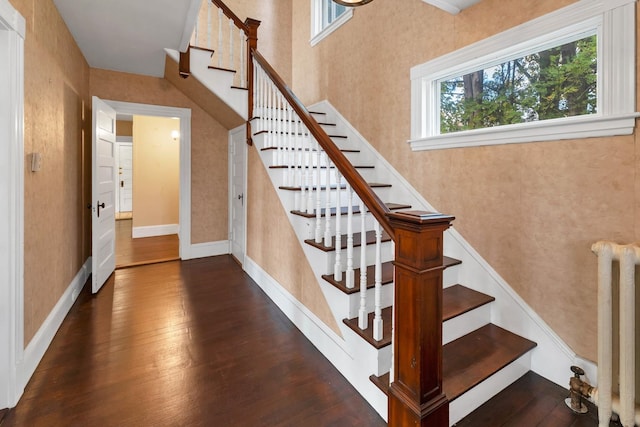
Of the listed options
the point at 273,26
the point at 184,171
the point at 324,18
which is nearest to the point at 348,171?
the point at 184,171

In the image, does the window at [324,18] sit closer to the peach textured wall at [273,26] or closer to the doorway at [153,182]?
the peach textured wall at [273,26]

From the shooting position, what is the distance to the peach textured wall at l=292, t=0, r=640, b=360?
165 cm

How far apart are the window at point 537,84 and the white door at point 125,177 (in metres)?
8.23

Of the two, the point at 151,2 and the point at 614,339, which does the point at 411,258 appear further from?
the point at 151,2

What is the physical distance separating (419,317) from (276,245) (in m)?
1.85

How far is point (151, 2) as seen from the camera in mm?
2346

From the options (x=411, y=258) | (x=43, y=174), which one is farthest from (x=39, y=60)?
(x=411, y=258)

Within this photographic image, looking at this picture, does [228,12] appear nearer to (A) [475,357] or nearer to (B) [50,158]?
(B) [50,158]

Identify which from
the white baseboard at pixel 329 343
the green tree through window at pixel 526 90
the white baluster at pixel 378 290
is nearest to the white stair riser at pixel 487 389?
the white baseboard at pixel 329 343

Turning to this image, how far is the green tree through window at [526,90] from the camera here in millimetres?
1775

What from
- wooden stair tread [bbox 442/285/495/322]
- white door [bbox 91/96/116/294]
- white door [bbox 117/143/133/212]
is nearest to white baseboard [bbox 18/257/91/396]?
white door [bbox 91/96/116/294]

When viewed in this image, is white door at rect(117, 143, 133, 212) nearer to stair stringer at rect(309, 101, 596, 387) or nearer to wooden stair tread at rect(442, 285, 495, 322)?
stair stringer at rect(309, 101, 596, 387)

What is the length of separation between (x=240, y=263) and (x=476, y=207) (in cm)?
303

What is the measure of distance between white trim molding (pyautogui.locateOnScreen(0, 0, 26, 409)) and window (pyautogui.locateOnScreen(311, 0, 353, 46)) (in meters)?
3.09
